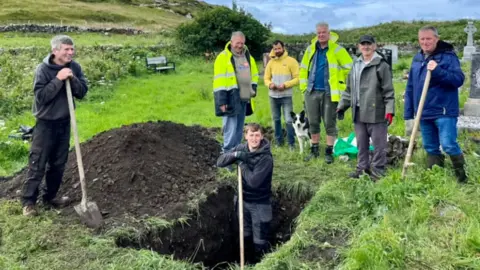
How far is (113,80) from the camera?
18125 mm

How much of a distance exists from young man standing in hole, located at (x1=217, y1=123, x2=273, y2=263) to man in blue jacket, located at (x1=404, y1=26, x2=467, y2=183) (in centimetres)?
192

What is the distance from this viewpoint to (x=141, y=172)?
655cm

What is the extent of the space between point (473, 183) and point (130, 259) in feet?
13.1

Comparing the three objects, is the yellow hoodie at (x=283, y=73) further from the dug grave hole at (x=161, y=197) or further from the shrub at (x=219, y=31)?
the shrub at (x=219, y=31)

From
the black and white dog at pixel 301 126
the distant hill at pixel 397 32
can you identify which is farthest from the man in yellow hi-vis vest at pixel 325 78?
the distant hill at pixel 397 32

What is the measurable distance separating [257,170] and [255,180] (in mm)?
113

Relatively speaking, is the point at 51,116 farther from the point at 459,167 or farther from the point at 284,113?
the point at 459,167

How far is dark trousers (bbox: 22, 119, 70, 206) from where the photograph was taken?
5.83 metres

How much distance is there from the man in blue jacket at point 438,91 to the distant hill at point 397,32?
22.1 meters

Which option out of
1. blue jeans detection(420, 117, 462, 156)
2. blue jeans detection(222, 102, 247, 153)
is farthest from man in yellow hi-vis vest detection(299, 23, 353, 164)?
blue jeans detection(420, 117, 462, 156)

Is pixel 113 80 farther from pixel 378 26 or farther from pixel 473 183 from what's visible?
pixel 378 26

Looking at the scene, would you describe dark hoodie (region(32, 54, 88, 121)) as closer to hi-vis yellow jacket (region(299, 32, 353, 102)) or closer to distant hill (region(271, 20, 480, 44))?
hi-vis yellow jacket (region(299, 32, 353, 102))

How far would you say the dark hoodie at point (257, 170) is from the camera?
5.65 m

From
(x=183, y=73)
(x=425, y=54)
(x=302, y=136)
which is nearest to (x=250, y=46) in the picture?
(x=183, y=73)
